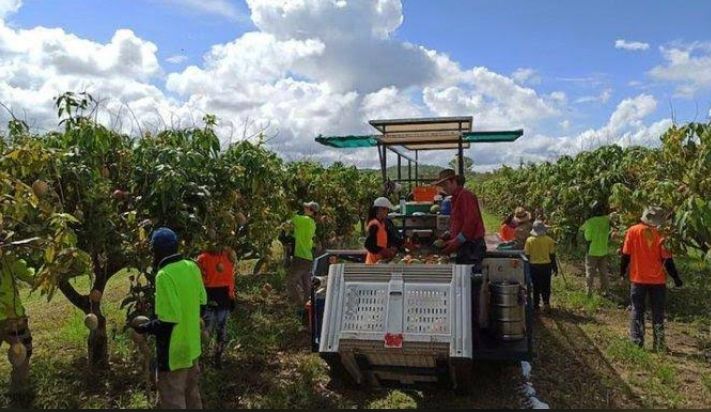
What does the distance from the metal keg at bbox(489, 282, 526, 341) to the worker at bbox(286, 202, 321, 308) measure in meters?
3.73

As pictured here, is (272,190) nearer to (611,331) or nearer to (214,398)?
(214,398)

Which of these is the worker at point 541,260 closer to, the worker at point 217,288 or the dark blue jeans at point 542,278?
the dark blue jeans at point 542,278

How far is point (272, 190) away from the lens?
292 inches

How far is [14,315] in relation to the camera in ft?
12.1

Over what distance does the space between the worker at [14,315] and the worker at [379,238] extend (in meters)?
3.22

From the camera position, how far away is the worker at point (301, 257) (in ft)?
28.6

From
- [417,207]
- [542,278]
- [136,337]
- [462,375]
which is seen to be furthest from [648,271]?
[136,337]

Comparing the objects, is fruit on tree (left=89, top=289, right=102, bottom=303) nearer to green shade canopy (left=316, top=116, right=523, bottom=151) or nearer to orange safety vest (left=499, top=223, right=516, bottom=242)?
green shade canopy (left=316, top=116, right=523, bottom=151)

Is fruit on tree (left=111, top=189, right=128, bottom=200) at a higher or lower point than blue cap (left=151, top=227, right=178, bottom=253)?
higher

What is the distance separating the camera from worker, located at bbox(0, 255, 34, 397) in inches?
131

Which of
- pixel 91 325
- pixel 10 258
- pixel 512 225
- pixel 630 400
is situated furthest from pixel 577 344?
pixel 10 258

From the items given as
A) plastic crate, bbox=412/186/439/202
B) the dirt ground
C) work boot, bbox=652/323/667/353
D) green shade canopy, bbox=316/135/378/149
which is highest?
green shade canopy, bbox=316/135/378/149

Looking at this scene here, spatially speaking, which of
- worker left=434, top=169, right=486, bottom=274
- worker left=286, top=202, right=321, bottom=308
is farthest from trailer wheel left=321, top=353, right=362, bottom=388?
worker left=286, top=202, right=321, bottom=308

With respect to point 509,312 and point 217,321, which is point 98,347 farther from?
point 509,312
